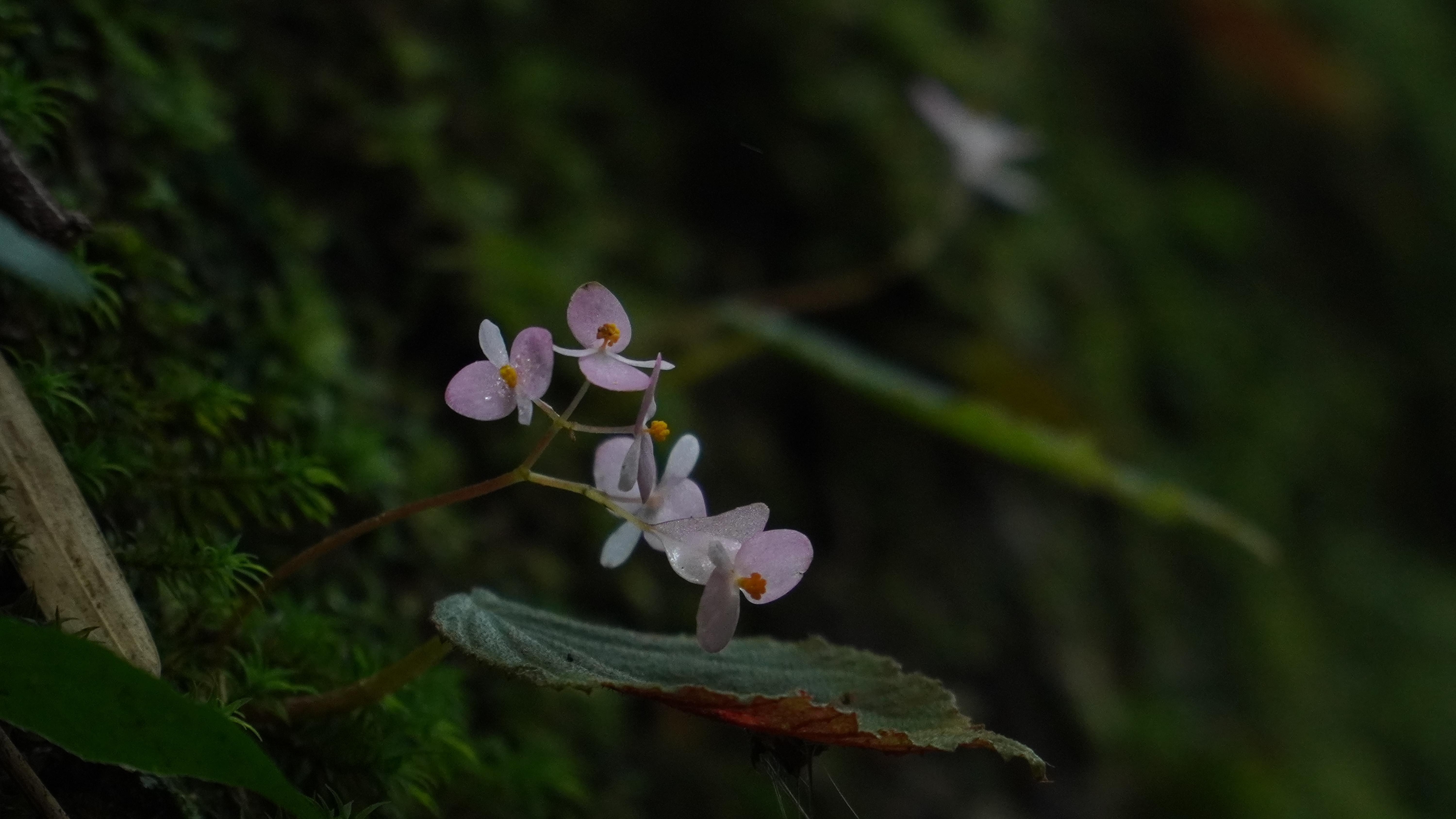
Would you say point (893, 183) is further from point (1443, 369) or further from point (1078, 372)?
point (1443, 369)

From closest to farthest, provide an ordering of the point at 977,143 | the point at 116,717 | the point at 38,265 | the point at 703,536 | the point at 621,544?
the point at 38,265
the point at 116,717
the point at 703,536
the point at 621,544
the point at 977,143

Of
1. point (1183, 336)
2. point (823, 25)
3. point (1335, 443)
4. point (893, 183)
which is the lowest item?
point (1335, 443)

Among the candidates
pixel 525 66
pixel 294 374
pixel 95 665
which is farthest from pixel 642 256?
pixel 95 665

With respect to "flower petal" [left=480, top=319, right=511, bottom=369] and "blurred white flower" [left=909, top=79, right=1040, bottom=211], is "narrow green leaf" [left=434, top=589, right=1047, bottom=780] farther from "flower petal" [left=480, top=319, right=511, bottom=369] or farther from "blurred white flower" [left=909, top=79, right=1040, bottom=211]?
"blurred white flower" [left=909, top=79, right=1040, bottom=211]

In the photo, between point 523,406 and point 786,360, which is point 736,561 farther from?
point 786,360

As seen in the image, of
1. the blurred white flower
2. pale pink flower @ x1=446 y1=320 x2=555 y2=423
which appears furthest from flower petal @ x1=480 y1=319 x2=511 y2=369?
the blurred white flower

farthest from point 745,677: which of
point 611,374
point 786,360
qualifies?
point 786,360
